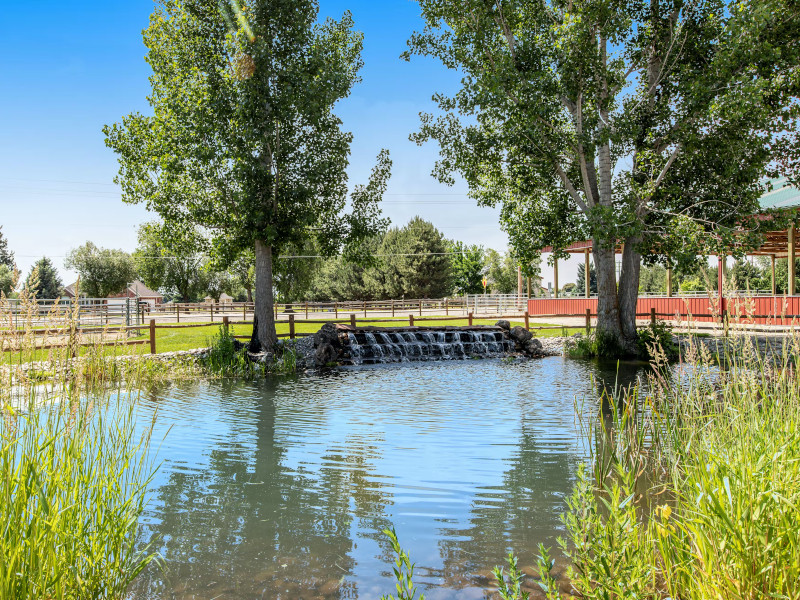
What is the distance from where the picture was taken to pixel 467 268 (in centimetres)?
6412

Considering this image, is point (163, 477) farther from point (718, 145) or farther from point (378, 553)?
point (718, 145)

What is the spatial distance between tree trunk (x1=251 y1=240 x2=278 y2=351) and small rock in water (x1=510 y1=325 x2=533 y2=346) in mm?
7748

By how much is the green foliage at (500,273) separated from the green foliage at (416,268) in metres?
7.23

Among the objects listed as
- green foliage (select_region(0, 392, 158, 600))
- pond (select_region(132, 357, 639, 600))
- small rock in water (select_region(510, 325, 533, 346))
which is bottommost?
pond (select_region(132, 357, 639, 600))

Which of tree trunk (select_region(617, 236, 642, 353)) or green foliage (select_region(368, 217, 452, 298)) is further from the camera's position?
green foliage (select_region(368, 217, 452, 298))

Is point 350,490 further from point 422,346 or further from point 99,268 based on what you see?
point 99,268

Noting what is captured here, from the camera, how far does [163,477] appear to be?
20.4 ft

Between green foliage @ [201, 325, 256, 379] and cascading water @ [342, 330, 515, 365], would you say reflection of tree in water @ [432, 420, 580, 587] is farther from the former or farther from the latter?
cascading water @ [342, 330, 515, 365]

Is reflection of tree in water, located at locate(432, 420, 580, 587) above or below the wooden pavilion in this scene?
below

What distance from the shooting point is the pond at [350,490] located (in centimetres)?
399

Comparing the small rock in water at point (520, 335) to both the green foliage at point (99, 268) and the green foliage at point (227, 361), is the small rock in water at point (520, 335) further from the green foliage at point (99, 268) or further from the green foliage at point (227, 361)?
the green foliage at point (99, 268)

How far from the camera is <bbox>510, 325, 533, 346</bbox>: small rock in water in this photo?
1992cm

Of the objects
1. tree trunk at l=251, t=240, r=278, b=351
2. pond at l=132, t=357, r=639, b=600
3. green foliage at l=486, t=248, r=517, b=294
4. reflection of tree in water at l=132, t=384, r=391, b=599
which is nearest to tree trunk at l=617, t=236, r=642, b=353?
pond at l=132, t=357, r=639, b=600

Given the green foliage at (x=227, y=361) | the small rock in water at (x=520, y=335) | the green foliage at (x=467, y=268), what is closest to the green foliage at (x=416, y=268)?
the green foliage at (x=467, y=268)
